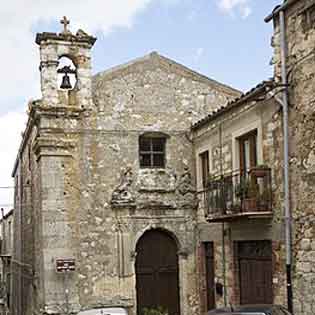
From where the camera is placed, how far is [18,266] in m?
24.2

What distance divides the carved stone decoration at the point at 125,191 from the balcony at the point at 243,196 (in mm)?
2718

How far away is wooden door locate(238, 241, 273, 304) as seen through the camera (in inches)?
513

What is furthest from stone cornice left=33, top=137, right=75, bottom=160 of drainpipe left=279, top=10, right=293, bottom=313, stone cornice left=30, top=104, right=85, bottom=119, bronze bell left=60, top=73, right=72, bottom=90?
drainpipe left=279, top=10, right=293, bottom=313

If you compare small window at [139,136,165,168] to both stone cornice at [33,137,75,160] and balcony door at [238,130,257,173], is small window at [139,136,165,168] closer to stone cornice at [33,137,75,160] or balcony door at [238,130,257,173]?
stone cornice at [33,137,75,160]

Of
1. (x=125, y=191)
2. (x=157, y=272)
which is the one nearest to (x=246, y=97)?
(x=125, y=191)

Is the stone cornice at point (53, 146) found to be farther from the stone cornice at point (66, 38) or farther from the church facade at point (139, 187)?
the stone cornice at point (66, 38)

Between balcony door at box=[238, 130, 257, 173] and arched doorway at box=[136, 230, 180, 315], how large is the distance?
374cm

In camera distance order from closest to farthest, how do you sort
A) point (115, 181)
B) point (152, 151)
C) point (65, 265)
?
point (65, 265)
point (115, 181)
point (152, 151)

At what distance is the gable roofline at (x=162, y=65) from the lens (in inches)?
660

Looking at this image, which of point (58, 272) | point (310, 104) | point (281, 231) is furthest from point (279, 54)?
point (58, 272)

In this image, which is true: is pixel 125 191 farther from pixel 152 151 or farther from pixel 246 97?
pixel 246 97

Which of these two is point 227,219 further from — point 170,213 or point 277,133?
point 170,213

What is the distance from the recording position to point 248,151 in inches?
555

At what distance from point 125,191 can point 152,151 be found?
1.37 metres
